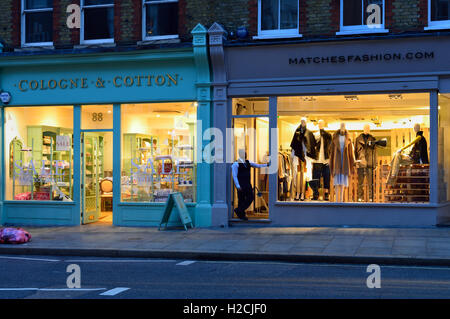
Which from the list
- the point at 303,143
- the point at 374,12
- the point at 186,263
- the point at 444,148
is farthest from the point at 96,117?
the point at 444,148

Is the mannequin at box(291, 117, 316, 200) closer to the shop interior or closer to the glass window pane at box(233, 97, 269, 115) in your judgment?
the shop interior

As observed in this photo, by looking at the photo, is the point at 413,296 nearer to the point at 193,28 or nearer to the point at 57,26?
the point at 193,28

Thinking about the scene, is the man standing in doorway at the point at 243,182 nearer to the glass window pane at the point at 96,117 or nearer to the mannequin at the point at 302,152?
the mannequin at the point at 302,152

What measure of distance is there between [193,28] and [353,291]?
9307mm

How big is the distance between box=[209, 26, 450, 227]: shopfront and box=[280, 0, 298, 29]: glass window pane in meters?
0.73

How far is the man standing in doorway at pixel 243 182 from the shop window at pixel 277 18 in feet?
10.5

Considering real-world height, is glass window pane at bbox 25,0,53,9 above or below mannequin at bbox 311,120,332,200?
above

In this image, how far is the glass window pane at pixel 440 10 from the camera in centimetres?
1414

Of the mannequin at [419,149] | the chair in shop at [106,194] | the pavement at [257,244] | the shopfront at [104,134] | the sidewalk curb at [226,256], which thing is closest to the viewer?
the sidewalk curb at [226,256]

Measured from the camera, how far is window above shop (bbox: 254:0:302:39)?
49.6ft

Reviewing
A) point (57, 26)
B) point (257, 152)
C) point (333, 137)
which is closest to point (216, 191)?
point (257, 152)

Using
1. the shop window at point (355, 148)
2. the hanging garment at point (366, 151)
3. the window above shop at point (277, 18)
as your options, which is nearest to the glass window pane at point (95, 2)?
the window above shop at point (277, 18)

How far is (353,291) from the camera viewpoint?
26.2 feet

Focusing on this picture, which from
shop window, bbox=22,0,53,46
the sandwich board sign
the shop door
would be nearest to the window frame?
the shop door
